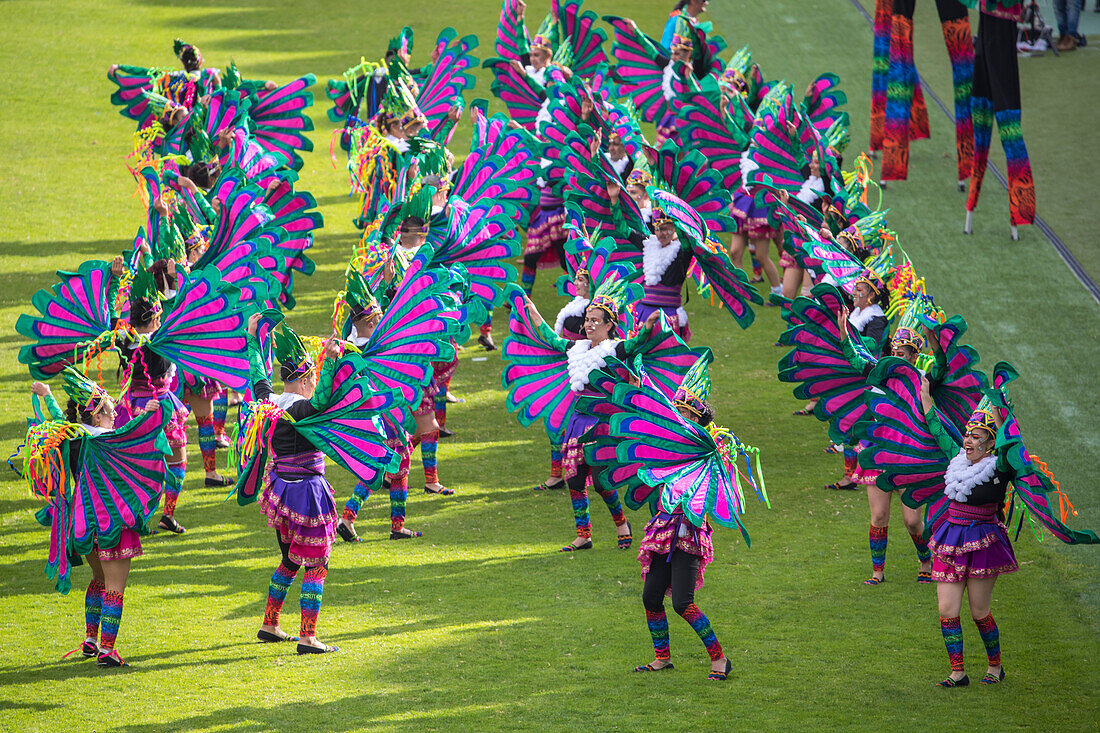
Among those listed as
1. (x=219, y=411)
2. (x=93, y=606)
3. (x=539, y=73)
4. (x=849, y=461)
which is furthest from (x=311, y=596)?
(x=539, y=73)

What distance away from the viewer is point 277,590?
7492 millimetres

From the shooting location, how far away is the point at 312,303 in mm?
13617

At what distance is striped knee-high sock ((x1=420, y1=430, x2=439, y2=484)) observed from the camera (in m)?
9.68

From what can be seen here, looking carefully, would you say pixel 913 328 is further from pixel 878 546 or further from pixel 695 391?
pixel 695 391

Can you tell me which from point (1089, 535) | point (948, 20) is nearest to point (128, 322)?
point (1089, 535)

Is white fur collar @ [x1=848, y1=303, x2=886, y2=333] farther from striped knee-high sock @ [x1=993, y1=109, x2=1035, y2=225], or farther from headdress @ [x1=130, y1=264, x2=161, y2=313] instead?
striped knee-high sock @ [x1=993, y1=109, x2=1035, y2=225]

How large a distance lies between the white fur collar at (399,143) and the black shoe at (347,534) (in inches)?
174

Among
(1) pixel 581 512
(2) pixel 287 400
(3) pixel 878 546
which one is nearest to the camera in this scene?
(2) pixel 287 400

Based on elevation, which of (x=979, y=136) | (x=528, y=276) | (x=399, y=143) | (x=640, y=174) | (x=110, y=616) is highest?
(x=979, y=136)

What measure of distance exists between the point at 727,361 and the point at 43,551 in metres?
6.68

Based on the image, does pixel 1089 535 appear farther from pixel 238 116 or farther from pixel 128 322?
pixel 238 116

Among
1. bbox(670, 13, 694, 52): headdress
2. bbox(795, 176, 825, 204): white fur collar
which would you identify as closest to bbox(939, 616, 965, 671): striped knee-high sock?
bbox(795, 176, 825, 204): white fur collar

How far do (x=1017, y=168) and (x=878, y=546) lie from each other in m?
7.45

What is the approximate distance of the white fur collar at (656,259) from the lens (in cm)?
1024
